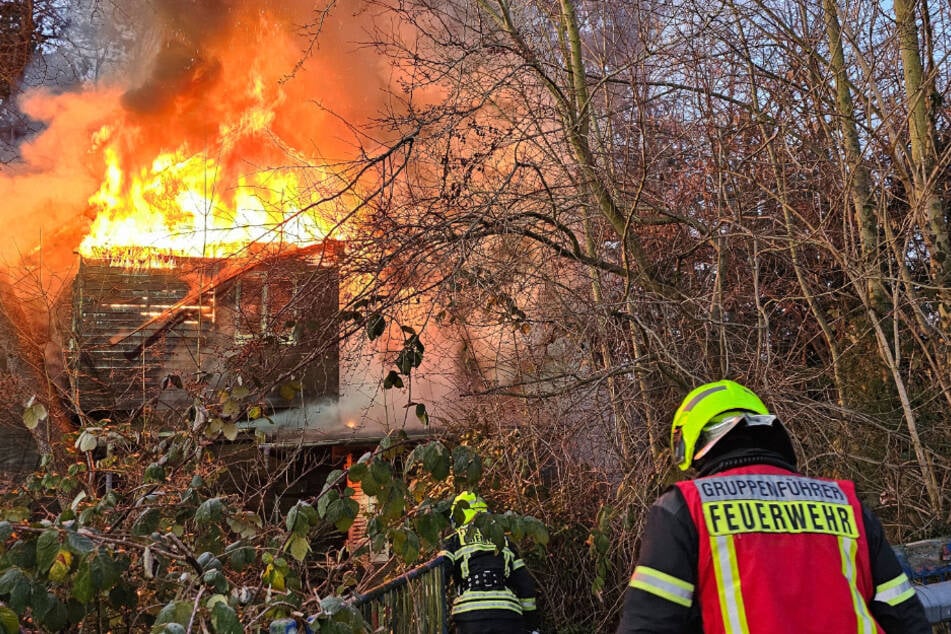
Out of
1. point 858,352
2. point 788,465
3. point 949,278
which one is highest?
point 949,278

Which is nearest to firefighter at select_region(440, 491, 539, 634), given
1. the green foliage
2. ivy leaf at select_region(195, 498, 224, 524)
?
the green foliage

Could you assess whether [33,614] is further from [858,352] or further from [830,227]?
[830,227]

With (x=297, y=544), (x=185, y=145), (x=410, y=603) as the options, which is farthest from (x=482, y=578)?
(x=185, y=145)

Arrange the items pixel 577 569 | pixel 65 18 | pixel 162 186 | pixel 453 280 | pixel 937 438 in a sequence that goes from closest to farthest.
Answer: pixel 453 280 < pixel 937 438 < pixel 577 569 < pixel 162 186 < pixel 65 18

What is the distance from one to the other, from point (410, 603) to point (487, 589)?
1210 millimetres

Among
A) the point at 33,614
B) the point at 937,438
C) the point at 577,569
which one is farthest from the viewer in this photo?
the point at 577,569

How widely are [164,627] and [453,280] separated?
8.83 feet

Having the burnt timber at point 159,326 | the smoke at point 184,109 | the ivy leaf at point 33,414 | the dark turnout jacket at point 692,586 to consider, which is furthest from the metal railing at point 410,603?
the smoke at point 184,109

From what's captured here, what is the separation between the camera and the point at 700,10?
→ 230 inches

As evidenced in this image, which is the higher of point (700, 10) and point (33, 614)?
point (700, 10)

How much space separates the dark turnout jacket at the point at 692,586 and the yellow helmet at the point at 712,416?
0.13m

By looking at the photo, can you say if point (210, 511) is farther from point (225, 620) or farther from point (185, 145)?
point (185, 145)

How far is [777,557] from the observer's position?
2.09m

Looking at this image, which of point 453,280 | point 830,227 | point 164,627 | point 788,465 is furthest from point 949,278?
point 164,627
